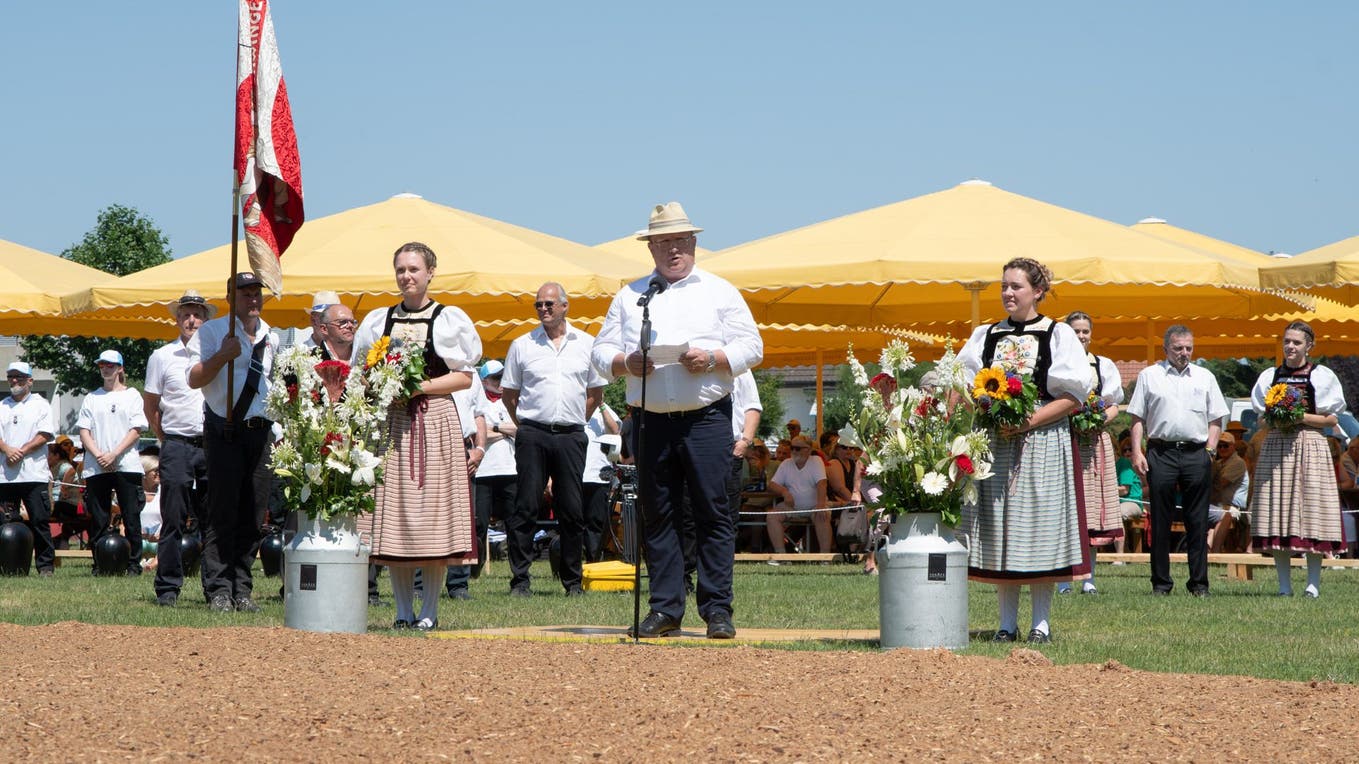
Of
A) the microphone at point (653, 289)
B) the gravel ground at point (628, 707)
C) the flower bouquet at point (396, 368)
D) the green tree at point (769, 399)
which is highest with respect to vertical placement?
the green tree at point (769, 399)

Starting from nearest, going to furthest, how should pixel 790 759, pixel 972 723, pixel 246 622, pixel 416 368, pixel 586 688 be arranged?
pixel 790 759, pixel 972 723, pixel 586 688, pixel 416 368, pixel 246 622

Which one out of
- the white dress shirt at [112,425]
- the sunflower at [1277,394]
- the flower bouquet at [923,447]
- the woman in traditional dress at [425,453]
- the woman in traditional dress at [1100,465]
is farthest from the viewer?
the white dress shirt at [112,425]

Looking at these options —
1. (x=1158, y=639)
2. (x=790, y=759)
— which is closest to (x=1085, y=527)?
(x=1158, y=639)

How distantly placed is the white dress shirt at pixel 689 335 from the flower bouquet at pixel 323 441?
3.84ft

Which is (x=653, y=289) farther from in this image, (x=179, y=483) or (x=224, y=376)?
(x=179, y=483)

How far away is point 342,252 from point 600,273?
7.26 feet

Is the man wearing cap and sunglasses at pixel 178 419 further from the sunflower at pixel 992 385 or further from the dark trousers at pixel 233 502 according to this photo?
the sunflower at pixel 992 385

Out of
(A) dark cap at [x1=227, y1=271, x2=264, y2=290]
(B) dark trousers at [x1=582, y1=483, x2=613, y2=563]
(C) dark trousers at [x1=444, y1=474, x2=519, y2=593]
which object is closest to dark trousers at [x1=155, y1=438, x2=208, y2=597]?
(A) dark cap at [x1=227, y1=271, x2=264, y2=290]

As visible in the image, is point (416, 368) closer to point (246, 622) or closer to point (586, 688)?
point (246, 622)

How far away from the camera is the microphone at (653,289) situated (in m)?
8.15

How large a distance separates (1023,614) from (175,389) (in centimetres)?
543

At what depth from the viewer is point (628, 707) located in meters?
5.59

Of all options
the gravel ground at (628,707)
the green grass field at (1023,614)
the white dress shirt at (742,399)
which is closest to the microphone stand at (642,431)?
the green grass field at (1023,614)

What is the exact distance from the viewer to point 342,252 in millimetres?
15203
